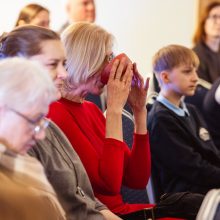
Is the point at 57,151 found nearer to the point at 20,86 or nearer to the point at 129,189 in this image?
the point at 20,86

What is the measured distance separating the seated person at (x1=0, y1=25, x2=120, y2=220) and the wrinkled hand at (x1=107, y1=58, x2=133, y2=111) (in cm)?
17

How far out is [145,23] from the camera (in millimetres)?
4062

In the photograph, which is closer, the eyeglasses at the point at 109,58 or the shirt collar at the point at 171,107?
the eyeglasses at the point at 109,58

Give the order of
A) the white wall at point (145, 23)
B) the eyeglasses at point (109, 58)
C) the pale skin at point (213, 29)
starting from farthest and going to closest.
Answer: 1. the white wall at point (145, 23)
2. the pale skin at point (213, 29)
3. the eyeglasses at point (109, 58)

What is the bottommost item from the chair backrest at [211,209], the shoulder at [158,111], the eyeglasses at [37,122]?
the shoulder at [158,111]

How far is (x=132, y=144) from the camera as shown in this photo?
1959mm

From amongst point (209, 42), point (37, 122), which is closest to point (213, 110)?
point (209, 42)

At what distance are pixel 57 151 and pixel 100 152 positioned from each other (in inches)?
10.2

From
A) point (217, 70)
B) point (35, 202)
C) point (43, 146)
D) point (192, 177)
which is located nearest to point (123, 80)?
point (43, 146)

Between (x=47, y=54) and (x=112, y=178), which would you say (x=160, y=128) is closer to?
(x=112, y=178)

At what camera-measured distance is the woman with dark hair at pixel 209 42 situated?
11.2ft

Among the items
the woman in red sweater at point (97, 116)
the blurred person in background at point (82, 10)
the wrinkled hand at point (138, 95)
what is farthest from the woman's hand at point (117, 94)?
the blurred person in background at point (82, 10)

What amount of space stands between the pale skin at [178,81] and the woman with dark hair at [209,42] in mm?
1003

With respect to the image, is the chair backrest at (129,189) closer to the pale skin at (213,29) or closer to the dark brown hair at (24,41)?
the dark brown hair at (24,41)
